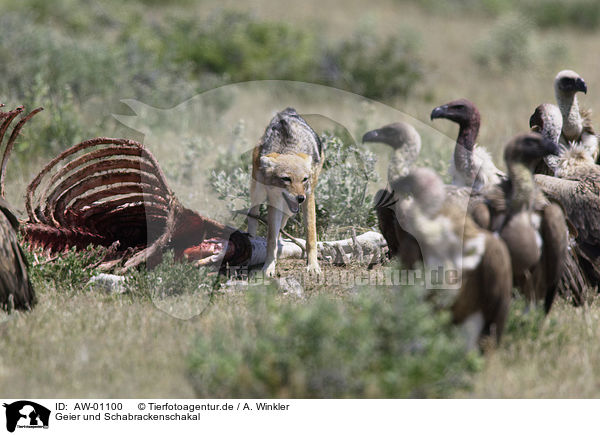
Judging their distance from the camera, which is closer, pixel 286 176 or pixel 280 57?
pixel 286 176

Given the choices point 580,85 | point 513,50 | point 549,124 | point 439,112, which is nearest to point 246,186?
point 439,112

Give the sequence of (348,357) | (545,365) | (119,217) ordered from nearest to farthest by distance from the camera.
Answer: (348,357) < (545,365) < (119,217)

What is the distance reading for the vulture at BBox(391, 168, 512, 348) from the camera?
13.2 ft

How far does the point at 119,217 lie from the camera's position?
23.2 ft

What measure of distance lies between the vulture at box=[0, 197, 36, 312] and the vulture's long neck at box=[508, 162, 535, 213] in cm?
337

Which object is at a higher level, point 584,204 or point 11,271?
point 584,204

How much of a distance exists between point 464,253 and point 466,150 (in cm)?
201

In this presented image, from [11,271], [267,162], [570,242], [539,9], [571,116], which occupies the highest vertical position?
[539,9]

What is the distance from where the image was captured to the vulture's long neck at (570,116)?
678 centimetres

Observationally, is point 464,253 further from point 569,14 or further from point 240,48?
point 569,14

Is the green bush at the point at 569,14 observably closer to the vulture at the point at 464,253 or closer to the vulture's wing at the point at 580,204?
the vulture's wing at the point at 580,204

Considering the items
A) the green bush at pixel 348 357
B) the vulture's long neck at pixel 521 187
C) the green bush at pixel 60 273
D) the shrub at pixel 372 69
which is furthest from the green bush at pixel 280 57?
the green bush at pixel 348 357

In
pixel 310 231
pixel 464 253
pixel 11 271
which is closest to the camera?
pixel 464 253
